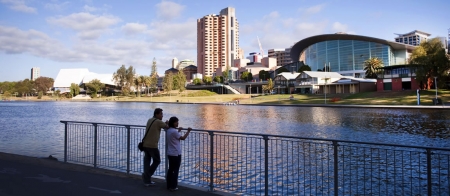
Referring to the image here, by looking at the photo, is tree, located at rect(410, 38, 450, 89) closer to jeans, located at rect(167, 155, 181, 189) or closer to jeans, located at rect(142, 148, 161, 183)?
jeans, located at rect(142, 148, 161, 183)

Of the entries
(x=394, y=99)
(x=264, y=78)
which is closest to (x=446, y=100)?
(x=394, y=99)

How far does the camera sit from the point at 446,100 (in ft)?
191

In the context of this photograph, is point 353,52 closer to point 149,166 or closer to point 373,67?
point 373,67

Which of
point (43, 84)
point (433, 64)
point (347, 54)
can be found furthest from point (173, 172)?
point (43, 84)

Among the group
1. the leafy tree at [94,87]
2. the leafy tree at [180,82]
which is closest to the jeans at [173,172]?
the leafy tree at [180,82]

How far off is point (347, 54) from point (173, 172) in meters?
133

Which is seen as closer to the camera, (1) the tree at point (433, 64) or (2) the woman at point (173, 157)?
(2) the woman at point (173, 157)

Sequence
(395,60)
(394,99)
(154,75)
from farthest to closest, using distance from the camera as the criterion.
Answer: (154,75)
(395,60)
(394,99)

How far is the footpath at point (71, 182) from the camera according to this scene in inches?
289

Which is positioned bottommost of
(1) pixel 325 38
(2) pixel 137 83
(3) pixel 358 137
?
(3) pixel 358 137

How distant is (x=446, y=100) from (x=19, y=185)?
64952mm

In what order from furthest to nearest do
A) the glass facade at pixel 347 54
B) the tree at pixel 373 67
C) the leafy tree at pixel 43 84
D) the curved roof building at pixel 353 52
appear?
the leafy tree at pixel 43 84, the glass facade at pixel 347 54, the curved roof building at pixel 353 52, the tree at pixel 373 67

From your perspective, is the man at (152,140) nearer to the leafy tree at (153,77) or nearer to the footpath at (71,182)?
the footpath at (71,182)

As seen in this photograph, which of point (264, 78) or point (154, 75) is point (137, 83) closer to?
point (154, 75)
